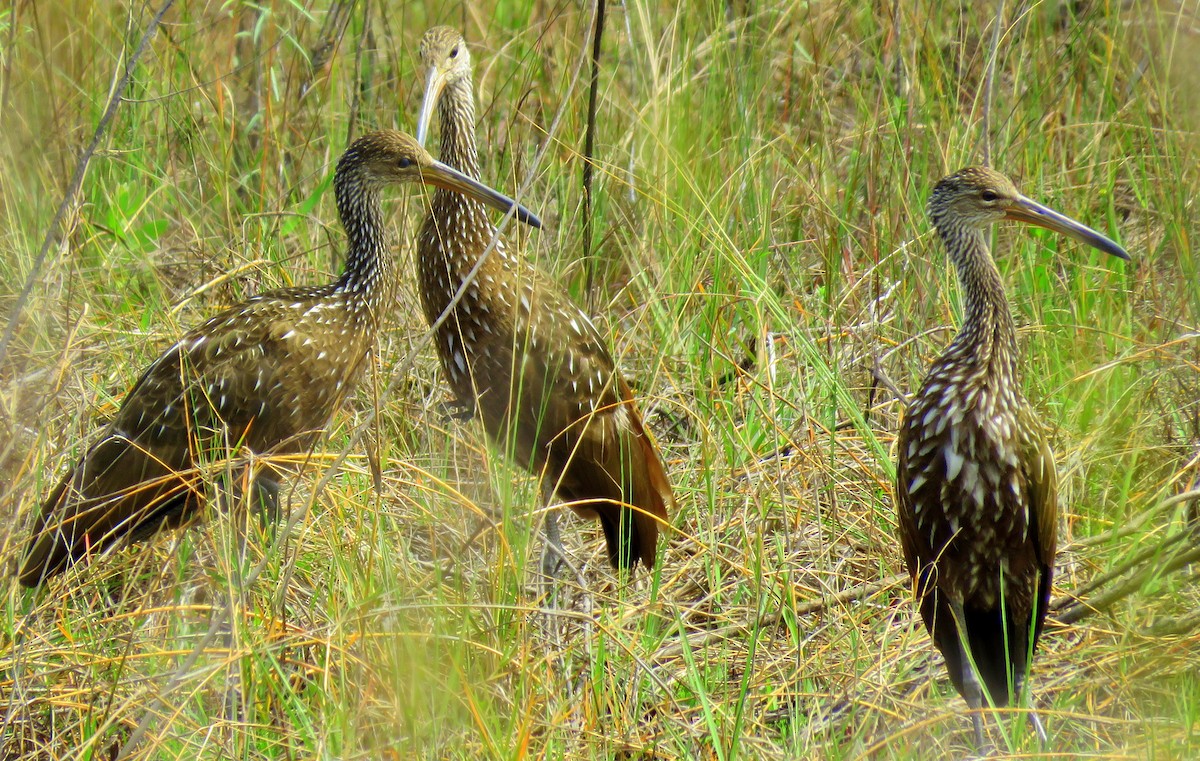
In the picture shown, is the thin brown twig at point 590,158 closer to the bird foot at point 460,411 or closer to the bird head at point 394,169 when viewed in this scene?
the bird head at point 394,169

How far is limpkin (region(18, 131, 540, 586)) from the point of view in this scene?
3.53m

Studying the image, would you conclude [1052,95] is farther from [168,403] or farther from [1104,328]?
[168,403]

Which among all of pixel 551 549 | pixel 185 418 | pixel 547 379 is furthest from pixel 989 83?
pixel 185 418

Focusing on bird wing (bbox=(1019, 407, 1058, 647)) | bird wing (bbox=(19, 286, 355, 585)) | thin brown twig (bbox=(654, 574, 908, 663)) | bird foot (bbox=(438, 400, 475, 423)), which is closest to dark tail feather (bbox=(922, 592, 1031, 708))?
bird wing (bbox=(1019, 407, 1058, 647))

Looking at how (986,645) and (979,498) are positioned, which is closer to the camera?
(979,498)

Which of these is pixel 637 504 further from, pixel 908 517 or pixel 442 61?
pixel 442 61

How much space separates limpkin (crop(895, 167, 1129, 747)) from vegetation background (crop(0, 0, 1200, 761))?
0.52 ft

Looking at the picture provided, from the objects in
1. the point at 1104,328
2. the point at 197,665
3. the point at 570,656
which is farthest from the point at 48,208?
the point at 1104,328

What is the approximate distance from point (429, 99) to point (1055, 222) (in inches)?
69.4

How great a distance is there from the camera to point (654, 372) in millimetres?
4258

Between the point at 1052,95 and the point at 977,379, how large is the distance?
7.79ft

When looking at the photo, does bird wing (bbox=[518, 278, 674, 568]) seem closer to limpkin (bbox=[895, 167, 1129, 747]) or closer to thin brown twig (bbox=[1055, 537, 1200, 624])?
limpkin (bbox=[895, 167, 1129, 747])

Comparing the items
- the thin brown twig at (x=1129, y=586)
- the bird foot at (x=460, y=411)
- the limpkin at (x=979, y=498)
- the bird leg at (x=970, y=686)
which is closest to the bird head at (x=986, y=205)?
the limpkin at (x=979, y=498)

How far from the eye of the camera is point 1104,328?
403 centimetres
